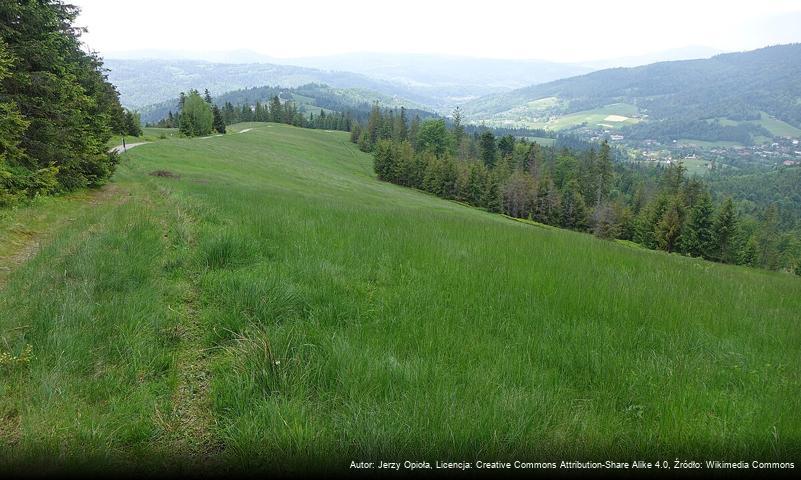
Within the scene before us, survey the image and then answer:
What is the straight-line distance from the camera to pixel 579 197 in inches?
3482

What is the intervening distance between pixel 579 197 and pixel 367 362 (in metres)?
94.3

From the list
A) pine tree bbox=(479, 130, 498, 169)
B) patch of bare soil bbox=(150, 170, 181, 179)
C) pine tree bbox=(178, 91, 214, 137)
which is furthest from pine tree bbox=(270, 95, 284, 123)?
patch of bare soil bbox=(150, 170, 181, 179)

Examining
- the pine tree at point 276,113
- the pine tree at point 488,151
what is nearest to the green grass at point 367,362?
the pine tree at point 488,151

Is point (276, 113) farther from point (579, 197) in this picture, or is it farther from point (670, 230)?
point (670, 230)

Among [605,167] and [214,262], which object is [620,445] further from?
[605,167]

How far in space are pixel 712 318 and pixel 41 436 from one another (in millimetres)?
6974

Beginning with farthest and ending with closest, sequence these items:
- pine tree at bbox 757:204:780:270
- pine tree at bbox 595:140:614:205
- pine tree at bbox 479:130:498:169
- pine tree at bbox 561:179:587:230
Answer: pine tree at bbox 479:130:498:169
pine tree at bbox 595:140:614:205
pine tree at bbox 757:204:780:270
pine tree at bbox 561:179:587:230

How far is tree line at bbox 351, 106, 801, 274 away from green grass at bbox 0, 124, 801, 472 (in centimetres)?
6264

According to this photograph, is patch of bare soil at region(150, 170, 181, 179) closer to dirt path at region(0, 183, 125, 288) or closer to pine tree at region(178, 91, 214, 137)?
dirt path at region(0, 183, 125, 288)

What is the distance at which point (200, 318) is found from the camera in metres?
4.53

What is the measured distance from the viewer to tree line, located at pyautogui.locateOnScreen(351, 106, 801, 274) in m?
58.0

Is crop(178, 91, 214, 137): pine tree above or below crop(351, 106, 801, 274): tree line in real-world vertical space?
above

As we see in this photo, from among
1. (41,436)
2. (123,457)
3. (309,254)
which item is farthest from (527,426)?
(309,254)

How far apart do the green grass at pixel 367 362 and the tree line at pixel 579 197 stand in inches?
2466
